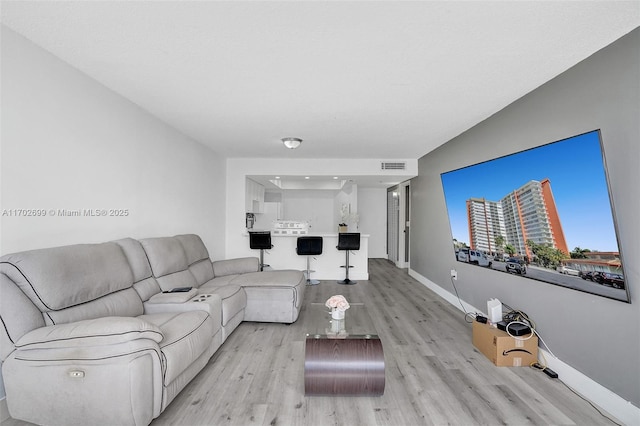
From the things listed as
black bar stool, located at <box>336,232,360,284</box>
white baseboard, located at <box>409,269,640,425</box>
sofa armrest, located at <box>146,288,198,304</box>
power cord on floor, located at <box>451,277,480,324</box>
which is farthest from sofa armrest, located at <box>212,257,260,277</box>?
white baseboard, located at <box>409,269,640,425</box>

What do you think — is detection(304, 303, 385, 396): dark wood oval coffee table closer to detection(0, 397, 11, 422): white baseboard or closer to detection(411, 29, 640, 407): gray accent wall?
detection(411, 29, 640, 407): gray accent wall

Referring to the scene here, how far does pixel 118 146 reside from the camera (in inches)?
107

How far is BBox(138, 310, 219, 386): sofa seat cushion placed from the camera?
5.73 feet

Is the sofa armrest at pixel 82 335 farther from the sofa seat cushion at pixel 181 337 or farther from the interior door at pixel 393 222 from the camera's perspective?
the interior door at pixel 393 222

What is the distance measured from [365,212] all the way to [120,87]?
6797mm

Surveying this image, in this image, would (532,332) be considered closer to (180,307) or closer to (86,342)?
(180,307)

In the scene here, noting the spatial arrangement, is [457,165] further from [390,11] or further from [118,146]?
[118,146]

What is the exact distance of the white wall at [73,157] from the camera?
182 centimetres

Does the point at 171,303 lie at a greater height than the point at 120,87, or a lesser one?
lesser

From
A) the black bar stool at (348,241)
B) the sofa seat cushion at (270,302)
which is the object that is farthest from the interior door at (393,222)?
the sofa seat cushion at (270,302)

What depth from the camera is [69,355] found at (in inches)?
59.6

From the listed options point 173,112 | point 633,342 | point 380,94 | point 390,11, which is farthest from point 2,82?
point 633,342

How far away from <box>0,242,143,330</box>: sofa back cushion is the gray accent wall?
3.50m

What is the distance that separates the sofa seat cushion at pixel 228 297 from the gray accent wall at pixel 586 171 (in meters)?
2.87
